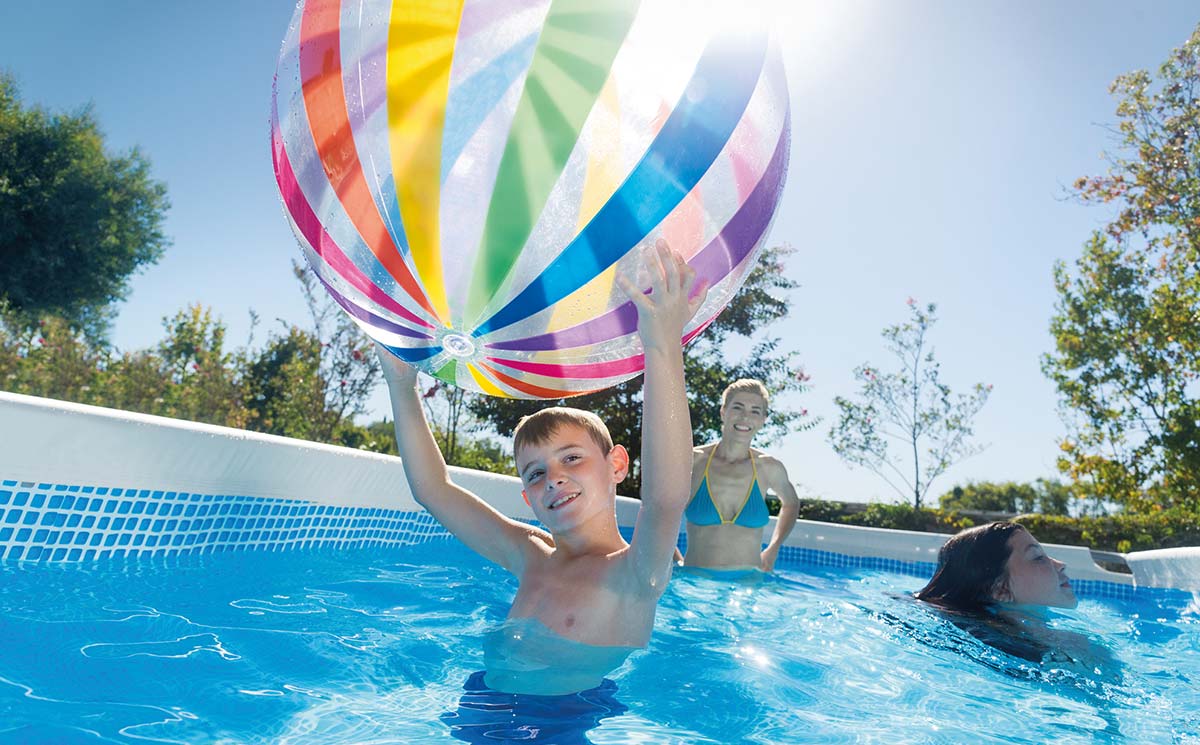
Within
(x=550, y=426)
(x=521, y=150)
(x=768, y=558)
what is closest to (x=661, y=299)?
(x=521, y=150)

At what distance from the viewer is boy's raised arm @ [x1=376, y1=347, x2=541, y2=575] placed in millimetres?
2629

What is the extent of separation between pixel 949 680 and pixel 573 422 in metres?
1.98

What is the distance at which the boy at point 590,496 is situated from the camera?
1.85 metres

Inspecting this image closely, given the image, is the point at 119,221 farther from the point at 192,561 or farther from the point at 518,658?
the point at 518,658

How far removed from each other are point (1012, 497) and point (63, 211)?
26.5 metres

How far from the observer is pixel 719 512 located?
5.57 metres

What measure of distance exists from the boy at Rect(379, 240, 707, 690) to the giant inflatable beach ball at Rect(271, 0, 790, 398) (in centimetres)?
15

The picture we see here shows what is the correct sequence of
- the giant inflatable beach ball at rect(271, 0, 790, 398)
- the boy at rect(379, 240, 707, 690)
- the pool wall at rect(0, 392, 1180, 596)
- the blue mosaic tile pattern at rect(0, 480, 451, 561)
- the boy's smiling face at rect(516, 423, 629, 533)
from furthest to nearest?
the blue mosaic tile pattern at rect(0, 480, 451, 561) → the pool wall at rect(0, 392, 1180, 596) → the boy's smiling face at rect(516, 423, 629, 533) → the boy at rect(379, 240, 707, 690) → the giant inflatable beach ball at rect(271, 0, 790, 398)

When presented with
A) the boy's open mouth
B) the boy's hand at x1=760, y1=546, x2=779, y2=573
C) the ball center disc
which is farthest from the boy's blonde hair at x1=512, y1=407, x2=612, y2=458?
the boy's hand at x1=760, y1=546, x2=779, y2=573

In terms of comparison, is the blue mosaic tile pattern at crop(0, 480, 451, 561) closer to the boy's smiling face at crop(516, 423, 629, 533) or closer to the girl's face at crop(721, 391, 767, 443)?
the boy's smiling face at crop(516, 423, 629, 533)

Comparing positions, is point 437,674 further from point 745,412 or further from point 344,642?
point 745,412

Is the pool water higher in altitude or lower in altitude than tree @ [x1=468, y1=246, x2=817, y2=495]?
lower

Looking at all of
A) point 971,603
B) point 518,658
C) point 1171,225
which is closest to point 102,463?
point 518,658

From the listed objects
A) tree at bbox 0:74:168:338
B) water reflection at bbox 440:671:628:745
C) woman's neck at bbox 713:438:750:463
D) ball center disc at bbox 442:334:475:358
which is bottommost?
water reflection at bbox 440:671:628:745
